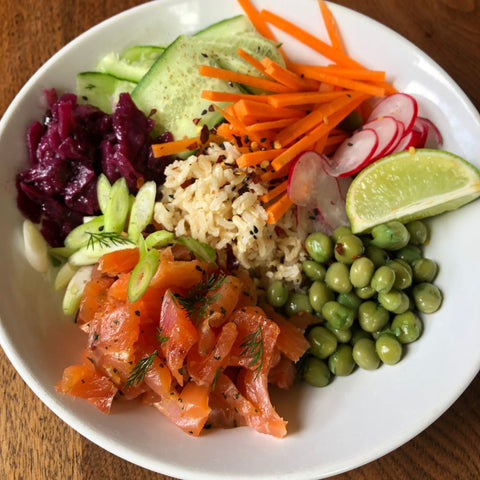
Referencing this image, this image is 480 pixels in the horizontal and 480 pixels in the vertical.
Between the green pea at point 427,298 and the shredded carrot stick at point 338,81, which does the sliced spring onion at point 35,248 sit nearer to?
the shredded carrot stick at point 338,81

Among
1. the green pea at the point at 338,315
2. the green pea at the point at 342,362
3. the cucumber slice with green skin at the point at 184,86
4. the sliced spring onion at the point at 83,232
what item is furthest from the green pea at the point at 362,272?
the sliced spring onion at the point at 83,232

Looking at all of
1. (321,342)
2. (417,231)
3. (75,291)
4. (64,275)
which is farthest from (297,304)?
(64,275)

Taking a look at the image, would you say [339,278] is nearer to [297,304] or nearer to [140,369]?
[297,304]

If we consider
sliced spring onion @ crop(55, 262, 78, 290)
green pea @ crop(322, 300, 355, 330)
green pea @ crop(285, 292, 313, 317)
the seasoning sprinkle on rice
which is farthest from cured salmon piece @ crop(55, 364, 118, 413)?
green pea @ crop(322, 300, 355, 330)

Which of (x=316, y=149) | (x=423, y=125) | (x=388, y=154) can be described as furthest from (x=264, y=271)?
(x=423, y=125)

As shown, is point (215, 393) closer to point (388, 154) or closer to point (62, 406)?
point (62, 406)
